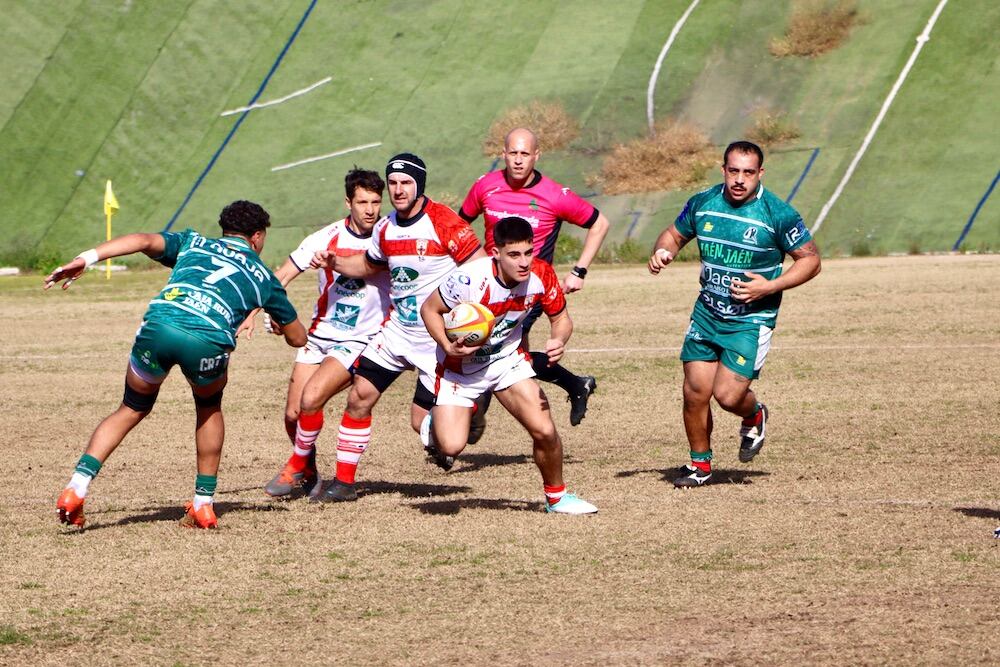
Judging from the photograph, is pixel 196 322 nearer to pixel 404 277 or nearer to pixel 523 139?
pixel 404 277

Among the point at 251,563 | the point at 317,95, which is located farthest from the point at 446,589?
the point at 317,95

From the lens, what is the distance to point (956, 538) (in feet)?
27.7

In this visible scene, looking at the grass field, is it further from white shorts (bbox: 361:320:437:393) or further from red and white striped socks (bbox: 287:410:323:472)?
white shorts (bbox: 361:320:437:393)

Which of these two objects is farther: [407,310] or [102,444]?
[407,310]

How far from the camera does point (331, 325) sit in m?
11.2

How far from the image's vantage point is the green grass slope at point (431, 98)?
33562mm

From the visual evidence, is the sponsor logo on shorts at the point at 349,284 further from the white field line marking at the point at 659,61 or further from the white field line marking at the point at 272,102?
the white field line marking at the point at 272,102

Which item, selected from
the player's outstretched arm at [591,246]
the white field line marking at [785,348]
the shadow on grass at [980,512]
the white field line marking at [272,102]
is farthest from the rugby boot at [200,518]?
the white field line marking at [272,102]

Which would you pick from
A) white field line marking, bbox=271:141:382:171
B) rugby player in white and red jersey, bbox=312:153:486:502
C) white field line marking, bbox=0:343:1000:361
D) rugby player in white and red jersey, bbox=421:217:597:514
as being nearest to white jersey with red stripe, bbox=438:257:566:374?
rugby player in white and red jersey, bbox=421:217:597:514

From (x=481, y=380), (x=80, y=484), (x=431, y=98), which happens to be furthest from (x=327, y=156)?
(x=80, y=484)

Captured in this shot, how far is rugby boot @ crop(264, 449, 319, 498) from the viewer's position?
1059cm

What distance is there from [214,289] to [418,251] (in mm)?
1938

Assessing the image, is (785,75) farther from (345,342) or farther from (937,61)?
(345,342)

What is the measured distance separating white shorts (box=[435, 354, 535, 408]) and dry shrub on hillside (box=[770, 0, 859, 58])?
29.6m
